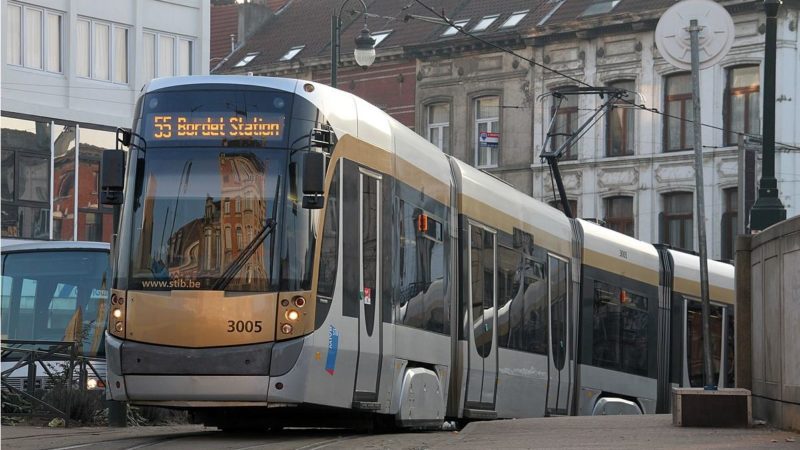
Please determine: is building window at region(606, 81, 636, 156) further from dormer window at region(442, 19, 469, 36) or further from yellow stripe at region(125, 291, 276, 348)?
yellow stripe at region(125, 291, 276, 348)

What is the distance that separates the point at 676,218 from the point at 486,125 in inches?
319

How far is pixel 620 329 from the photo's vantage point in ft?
84.0

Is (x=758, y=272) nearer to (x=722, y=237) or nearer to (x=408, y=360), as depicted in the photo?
(x=408, y=360)

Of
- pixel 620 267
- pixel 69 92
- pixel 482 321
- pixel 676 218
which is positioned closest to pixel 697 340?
pixel 620 267

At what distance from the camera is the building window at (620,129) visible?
173ft

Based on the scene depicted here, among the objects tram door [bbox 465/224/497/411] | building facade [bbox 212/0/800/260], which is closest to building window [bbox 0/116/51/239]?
building facade [bbox 212/0/800/260]

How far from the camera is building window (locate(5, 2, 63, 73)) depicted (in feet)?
141

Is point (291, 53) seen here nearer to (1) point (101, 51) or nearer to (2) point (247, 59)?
(2) point (247, 59)

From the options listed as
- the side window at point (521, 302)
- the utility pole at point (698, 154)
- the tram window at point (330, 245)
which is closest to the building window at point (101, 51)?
the side window at point (521, 302)

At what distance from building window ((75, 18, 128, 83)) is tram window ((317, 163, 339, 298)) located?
31.6 meters

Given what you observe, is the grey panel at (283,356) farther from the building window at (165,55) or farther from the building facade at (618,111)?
the building facade at (618,111)

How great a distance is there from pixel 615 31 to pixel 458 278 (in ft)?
115

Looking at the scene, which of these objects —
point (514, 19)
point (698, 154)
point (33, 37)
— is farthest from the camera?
point (514, 19)

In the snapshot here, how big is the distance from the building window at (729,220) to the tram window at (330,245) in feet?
118
